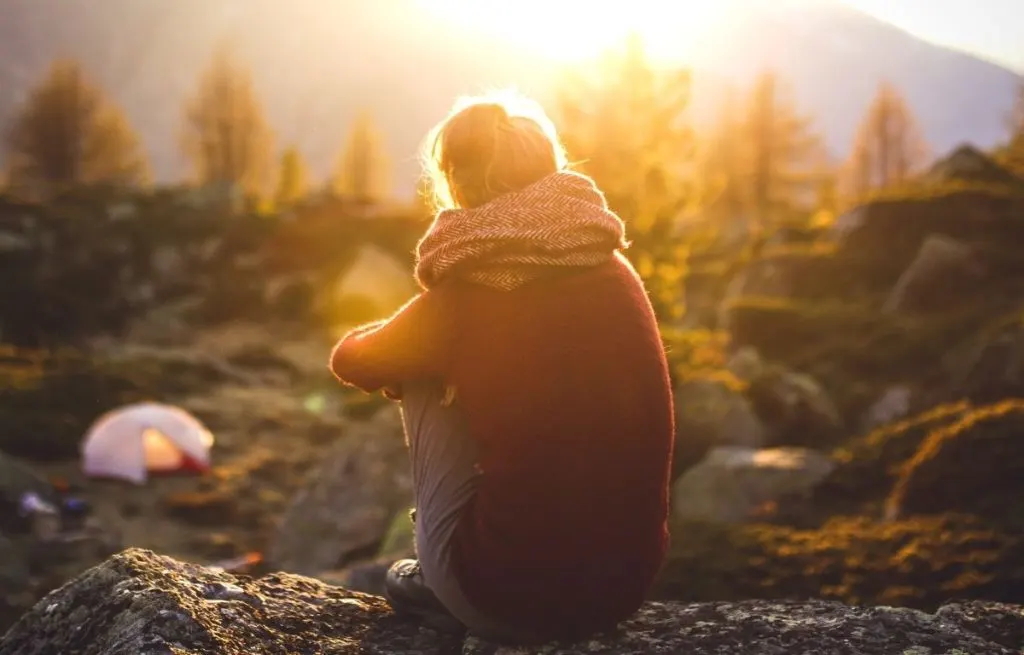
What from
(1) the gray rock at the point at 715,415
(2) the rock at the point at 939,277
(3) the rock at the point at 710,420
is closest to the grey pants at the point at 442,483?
(3) the rock at the point at 710,420

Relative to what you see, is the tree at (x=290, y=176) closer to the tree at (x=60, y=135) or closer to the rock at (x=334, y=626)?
the tree at (x=60, y=135)

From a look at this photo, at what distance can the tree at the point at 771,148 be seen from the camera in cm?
4650

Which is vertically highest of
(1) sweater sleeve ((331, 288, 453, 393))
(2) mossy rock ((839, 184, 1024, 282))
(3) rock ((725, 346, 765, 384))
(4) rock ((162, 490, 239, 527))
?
(2) mossy rock ((839, 184, 1024, 282))

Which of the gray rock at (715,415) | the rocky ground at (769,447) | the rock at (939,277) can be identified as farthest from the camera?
the rock at (939,277)

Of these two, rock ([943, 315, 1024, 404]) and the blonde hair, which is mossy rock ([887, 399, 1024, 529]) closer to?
rock ([943, 315, 1024, 404])

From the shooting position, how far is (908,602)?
5266 mm

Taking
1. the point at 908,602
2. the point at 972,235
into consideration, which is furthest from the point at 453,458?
the point at 972,235

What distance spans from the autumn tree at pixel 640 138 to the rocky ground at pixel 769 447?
2331mm

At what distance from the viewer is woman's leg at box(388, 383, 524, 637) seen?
10.3 feet

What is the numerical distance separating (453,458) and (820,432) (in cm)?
965

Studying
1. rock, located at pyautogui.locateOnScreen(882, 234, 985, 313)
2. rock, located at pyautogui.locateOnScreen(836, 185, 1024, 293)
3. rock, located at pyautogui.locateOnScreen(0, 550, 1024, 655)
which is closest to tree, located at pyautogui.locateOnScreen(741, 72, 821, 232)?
rock, located at pyautogui.locateOnScreen(836, 185, 1024, 293)

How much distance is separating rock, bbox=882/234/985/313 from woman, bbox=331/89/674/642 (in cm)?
1365

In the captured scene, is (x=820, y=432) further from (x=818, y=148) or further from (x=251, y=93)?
(x=251, y=93)

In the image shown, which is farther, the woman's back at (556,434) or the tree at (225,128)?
the tree at (225,128)
